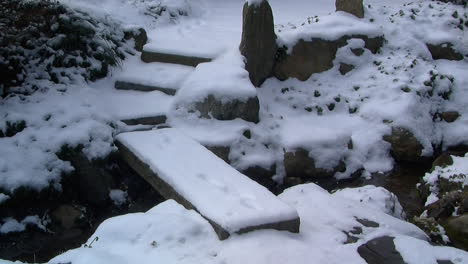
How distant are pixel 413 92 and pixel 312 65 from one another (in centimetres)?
150

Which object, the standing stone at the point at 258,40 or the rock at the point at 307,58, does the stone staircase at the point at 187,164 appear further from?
the rock at the point at 307,58

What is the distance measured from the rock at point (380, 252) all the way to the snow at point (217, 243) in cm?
4

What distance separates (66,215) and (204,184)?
1633 millimetres

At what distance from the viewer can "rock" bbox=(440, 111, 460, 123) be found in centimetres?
709

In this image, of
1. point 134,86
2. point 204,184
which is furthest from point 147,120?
point 204,184

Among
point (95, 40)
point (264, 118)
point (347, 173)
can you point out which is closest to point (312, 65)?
point (264, 118)

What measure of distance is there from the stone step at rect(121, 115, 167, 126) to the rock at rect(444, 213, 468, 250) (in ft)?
11.0

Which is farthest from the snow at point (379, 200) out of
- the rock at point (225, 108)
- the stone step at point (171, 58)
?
the stone step at point (171, 58)

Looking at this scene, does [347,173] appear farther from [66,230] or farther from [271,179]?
[66,230]

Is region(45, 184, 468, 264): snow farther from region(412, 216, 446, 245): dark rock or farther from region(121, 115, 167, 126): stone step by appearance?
region(121, 115, 167, 126): stone step

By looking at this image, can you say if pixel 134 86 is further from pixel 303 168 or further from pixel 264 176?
pixel 303 168

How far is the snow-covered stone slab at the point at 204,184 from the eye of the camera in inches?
137

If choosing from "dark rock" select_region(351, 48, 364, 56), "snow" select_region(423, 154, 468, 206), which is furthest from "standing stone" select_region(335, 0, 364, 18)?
"snow" select_region(423, 154, 468, 206)

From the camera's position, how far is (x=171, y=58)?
697 cm
